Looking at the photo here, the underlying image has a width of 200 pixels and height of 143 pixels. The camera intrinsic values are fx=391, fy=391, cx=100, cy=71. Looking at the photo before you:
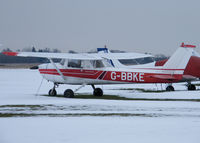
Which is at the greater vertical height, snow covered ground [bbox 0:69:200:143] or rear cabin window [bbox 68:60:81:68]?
rear cabin window [bbox 68:60:81:68]

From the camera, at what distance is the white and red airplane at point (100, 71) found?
54.9ft

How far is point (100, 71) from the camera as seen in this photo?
17281 millimetres

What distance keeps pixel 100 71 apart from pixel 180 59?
12.2ft

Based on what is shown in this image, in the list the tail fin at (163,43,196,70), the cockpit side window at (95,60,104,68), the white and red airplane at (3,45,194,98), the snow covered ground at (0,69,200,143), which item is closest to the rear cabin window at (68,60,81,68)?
the white and red airplane at (3,45,194,98)

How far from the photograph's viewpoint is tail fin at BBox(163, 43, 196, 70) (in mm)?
17531

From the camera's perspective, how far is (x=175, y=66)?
17.5 m

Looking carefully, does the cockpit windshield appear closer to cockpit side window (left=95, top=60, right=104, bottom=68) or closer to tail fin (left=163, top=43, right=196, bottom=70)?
cockpit side window (left=95, top=60, right=104, bottom=68)
